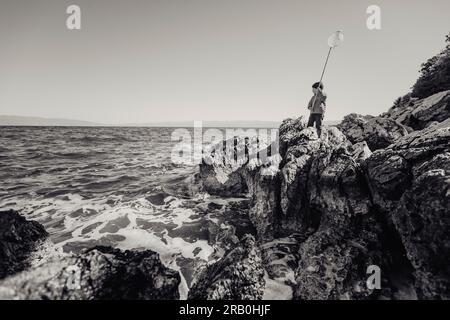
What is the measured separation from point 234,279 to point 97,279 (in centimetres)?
236

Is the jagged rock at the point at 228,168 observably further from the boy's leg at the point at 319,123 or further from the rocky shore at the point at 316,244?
the rocky shore at the point at 316,244

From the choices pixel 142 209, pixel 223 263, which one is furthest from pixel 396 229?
pixel 142 209

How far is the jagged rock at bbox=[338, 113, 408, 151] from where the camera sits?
29.8ft

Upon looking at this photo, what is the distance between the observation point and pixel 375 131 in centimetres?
959

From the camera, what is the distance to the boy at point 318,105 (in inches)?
420

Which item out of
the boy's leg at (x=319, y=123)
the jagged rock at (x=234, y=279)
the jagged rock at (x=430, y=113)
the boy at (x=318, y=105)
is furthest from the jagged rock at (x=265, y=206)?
the jagged rock at (x=430, y=113)

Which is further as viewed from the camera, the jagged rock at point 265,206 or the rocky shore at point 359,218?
the jagged rock at point 265,206

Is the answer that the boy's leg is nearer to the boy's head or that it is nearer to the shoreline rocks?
the boy's head

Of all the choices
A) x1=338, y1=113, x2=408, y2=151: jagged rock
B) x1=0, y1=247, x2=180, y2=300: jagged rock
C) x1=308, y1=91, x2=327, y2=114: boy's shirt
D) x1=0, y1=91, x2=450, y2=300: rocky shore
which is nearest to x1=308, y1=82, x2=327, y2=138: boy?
x1=308, y1=91, x2=327, y2=114: boy's shirt

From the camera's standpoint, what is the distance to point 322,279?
4.85 meters

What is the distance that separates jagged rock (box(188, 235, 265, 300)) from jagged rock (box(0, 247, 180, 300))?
65 centimetres

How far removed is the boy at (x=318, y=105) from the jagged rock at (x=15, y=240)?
10696 millimetres

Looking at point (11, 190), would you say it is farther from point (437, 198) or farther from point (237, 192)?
point (437, 198)

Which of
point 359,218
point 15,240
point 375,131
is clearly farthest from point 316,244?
point 15,240
